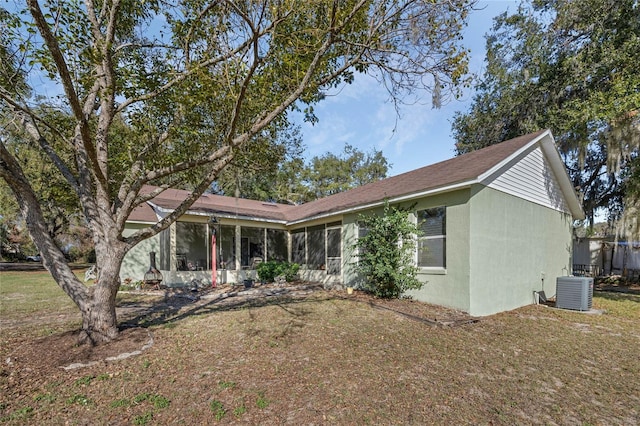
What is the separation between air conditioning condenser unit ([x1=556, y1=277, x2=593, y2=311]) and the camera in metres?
7.86

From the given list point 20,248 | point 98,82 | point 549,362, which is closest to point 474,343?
point 549,362

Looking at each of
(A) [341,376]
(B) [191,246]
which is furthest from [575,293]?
(B) [191,246]

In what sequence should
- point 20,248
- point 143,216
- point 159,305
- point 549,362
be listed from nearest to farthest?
point 549,362, point 159,305, point 143,216, point 20,248

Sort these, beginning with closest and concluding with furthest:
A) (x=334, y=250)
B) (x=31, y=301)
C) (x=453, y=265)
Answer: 1. (x=453, y=265)
2. (x=31, y=301)
3. (x=334, y=250)

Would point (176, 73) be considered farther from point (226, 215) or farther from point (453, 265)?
point (226, 215)

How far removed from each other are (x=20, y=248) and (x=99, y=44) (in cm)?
3849

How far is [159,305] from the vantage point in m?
8.22

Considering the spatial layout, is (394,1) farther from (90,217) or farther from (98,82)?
(90,217)

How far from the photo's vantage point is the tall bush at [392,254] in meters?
8.26

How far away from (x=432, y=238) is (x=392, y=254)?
1.11 m

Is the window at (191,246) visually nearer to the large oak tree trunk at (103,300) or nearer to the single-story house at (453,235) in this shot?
the single-story house at (453,235)

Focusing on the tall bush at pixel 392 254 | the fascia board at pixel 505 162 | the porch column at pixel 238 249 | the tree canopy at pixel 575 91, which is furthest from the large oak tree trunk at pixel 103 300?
the tree canopy at pixel 575 91

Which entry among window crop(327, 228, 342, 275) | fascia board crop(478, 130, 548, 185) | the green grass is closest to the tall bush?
fascia board crop(478, 130, 548, 185)

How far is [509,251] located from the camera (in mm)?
8219
